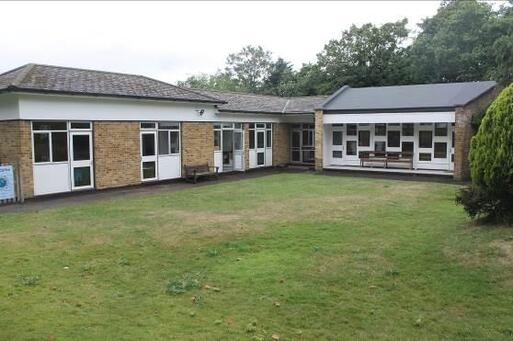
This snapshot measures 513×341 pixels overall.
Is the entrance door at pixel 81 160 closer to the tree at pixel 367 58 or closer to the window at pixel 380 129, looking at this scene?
the window at pixel 380 129

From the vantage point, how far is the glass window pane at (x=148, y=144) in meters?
18.5

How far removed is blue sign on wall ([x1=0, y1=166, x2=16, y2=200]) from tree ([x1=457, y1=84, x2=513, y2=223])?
39.8 ft

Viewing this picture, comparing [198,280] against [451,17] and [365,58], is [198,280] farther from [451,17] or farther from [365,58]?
[365,58]

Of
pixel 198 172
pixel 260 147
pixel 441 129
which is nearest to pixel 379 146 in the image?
pixel 441 129

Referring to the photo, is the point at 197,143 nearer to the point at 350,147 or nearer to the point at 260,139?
the point at 260,139

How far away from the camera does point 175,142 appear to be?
19938 millimetres

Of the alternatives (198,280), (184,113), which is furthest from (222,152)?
(198,280)

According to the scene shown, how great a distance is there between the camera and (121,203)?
14.0 metres

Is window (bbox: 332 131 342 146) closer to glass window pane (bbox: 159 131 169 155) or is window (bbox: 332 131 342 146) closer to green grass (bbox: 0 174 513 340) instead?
glass window pane (bbox: 159 131 169 155)

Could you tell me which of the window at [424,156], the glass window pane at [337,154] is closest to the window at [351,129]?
the glass window pane at [337,154]

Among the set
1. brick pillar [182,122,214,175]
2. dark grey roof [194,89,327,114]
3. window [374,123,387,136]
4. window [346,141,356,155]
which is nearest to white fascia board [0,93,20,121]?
brick pillar [182,122,214,175]

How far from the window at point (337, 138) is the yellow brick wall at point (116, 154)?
11.3 m

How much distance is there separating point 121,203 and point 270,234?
6189 millimetres

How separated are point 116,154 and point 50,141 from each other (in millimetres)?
2550
